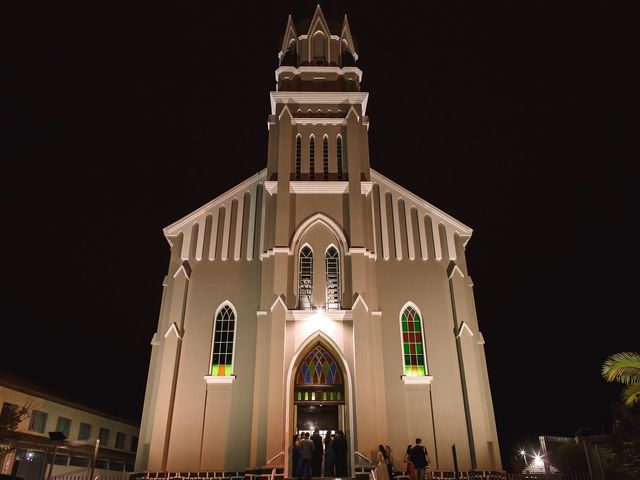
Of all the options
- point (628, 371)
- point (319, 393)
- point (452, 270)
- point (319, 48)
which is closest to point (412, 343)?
point (452, 270)

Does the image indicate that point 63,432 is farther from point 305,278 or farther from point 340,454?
point 340,454

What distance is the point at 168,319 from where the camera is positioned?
22219mm

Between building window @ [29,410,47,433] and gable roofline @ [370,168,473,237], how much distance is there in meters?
20.8

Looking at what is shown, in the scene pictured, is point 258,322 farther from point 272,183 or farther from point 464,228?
point 464,228

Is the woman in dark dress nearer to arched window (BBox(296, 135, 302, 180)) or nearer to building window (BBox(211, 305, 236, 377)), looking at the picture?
building window (BBox(211, 305, 236, 377))

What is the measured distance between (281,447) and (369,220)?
10.1 meters

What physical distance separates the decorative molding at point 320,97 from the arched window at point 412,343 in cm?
1030

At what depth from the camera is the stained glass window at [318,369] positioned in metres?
20.5

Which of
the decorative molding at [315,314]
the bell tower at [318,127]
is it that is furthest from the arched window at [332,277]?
the bell tower at [318,127]

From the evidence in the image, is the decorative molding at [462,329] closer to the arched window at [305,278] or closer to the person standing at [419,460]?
the arched window at [305,278]

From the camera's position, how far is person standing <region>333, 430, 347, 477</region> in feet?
59.9

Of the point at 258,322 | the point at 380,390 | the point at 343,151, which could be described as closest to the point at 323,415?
the point at 380,390

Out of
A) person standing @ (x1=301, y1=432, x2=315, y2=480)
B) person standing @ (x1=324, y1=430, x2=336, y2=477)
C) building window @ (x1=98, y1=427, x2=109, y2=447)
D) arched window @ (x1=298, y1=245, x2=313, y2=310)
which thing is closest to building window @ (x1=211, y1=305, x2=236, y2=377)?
arched window @ (x1=298, y1=245, x2=313, y2=310)

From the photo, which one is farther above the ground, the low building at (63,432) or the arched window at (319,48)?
the arched window at (319,48)
